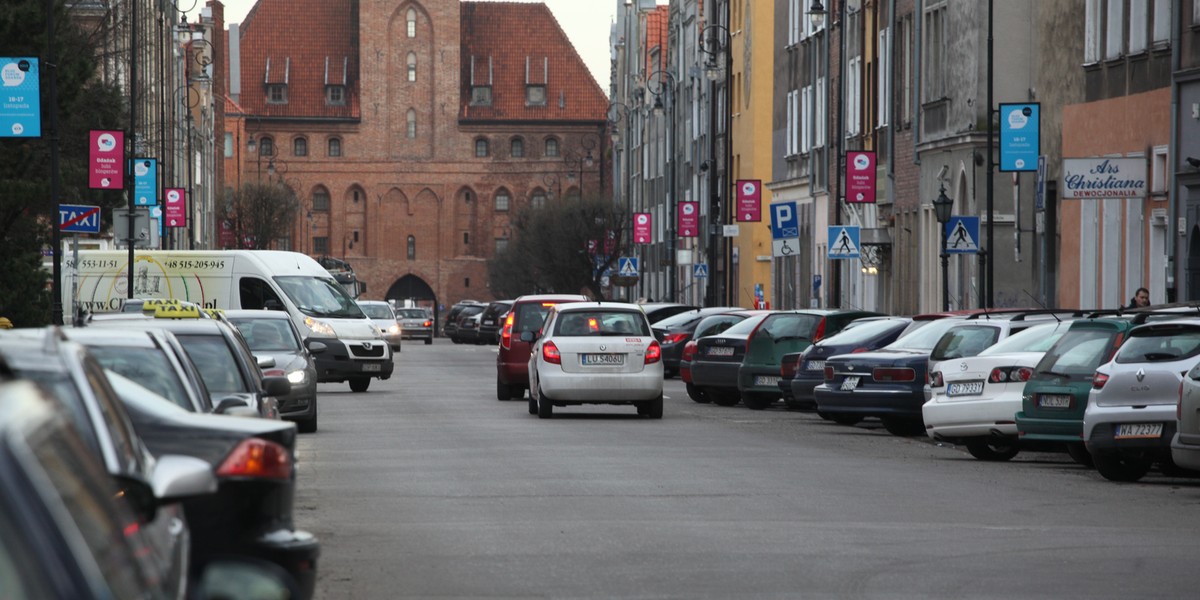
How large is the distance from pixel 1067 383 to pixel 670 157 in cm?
7277

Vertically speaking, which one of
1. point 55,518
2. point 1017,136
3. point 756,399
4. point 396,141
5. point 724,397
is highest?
point 396,141

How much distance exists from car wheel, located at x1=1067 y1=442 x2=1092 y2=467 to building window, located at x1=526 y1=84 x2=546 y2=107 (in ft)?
410

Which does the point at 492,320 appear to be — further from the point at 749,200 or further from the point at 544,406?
the point at 544,406

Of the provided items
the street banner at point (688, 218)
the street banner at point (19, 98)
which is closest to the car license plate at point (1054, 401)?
the street banner at point (19, 98)

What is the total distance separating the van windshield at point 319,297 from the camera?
1555 inches

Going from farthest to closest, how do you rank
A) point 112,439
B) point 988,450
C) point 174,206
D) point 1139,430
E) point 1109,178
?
point 174,206
point 1109,178
point 988,450
point 1139,430
point 112,439

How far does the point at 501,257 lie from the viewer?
11819 cm

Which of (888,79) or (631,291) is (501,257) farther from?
(888,79)

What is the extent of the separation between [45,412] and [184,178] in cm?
9442

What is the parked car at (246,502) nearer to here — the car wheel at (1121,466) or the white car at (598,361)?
the car wheel at (1121,466)

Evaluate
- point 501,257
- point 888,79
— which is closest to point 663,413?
point 888,79

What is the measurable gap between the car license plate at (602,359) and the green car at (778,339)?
127 inches

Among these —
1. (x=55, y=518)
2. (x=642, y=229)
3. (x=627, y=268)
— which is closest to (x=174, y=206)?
(x=627, y=268)

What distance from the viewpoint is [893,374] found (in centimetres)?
2388
